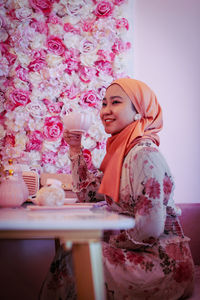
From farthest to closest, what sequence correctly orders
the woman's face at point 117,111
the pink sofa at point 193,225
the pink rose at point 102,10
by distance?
Answer: 1. the pink rose at point 102,10
2. the pink sofa at point 193,225
3. the woman's face at point 117,111

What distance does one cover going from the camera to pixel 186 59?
2.34 meters

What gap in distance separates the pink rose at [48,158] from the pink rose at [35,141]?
0.18 feet

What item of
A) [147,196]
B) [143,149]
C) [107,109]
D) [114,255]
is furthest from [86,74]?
[114,255]

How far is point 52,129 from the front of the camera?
2178 millimetres

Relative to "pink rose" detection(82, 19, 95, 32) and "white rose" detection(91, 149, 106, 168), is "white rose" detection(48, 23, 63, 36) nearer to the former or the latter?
"pink rose" detection(82, 19, 95, 32)

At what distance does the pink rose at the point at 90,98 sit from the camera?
2.22 m

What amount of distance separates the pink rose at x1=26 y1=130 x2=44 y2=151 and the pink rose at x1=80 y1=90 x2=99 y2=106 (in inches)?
14.2

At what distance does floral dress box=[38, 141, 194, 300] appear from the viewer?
1.16 metres

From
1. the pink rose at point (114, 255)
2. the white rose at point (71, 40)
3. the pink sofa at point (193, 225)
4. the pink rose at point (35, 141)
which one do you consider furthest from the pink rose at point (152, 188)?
the white rose at point (71, 40)

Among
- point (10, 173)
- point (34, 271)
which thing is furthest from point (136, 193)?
point (34, 271)

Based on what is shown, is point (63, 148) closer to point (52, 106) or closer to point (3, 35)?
point (52, 106)

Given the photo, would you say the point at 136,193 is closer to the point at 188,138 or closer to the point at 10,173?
the point at 10,173

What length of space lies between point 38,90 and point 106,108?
2.24ft

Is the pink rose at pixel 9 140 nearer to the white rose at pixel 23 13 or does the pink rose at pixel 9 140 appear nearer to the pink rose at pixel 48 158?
the pink rose at pixel 48 158
